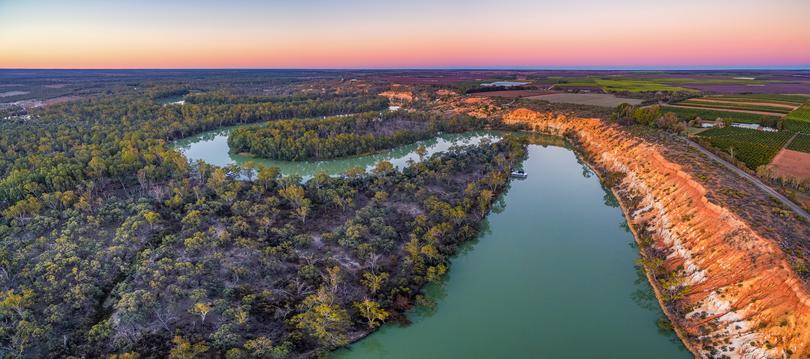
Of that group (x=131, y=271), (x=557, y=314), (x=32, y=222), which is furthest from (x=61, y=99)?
(x=557, y=314)

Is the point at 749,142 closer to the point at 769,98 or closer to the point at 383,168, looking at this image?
the point at 383,168

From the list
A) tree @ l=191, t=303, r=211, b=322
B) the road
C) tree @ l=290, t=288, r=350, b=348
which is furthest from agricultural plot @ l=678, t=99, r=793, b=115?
tree @ l=191, t=303, r=211, b=322

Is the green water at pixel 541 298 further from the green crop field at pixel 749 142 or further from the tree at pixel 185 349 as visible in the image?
the green crop field at pixel 749 142

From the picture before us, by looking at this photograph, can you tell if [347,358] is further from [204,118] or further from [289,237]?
[204,118]

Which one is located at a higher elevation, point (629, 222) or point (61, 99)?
point (61, 99)

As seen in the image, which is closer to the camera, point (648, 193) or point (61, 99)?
point (648, 193)

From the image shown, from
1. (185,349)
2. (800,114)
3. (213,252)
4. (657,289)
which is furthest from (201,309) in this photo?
(800,114)
